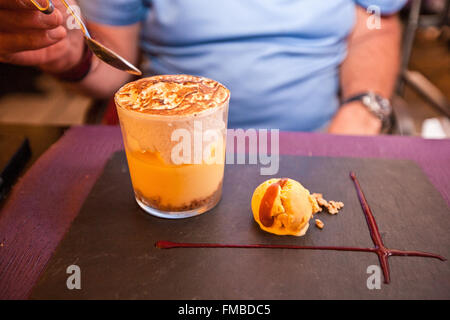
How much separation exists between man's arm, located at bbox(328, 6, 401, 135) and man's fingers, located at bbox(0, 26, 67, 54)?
3.03 feet

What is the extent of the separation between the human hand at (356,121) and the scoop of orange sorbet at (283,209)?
2.06 feet

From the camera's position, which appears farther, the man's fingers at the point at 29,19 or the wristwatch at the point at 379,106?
the wristwatch at the point at 379,106

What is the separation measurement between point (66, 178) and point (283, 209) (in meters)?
0.54

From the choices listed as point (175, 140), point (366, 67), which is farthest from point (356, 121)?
point (175, 140)

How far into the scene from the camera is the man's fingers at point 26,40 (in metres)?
0.80

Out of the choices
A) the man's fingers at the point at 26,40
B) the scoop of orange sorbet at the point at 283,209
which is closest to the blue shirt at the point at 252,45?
the man's fingers at the point at 26,40

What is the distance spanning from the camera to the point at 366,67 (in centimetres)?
145

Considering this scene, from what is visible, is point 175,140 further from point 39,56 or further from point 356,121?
point 356,121

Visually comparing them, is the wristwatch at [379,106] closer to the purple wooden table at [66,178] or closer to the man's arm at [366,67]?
the man's arm at [366,67]

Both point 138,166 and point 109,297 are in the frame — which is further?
point 138,166
